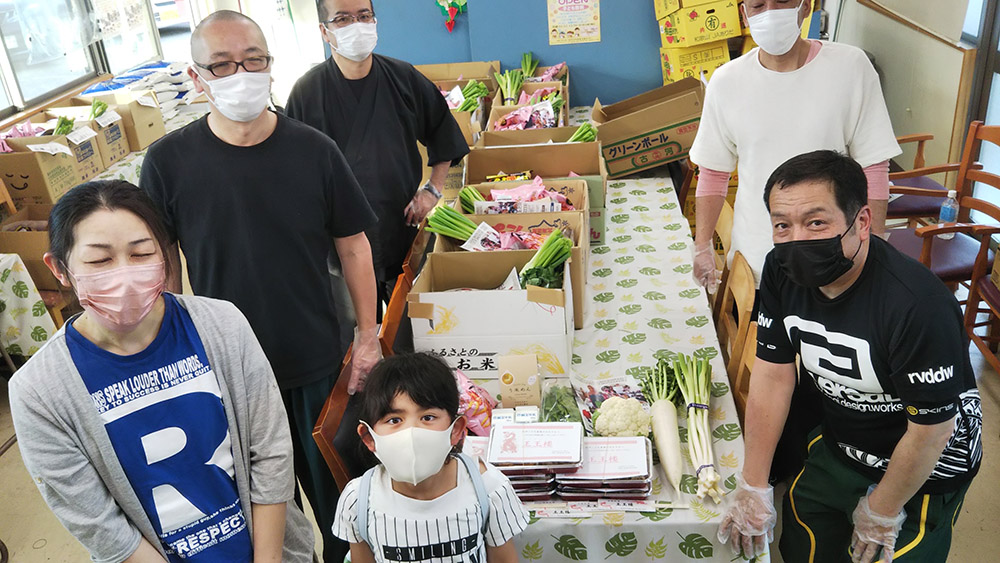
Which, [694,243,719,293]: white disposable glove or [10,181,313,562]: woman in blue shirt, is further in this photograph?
[694,243,719,293]: white disposable glove

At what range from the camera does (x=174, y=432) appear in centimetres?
154

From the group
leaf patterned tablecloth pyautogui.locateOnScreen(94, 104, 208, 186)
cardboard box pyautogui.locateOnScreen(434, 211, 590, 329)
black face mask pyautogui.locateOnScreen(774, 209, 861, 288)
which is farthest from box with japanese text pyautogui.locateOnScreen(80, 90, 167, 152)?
black face mask pyautogui.locateOnScreen(774, 209, 861, 288)

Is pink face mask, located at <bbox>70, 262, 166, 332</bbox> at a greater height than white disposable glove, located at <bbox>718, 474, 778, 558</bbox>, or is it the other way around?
pink face mask, located at <bbox>70, 262, 166, 332</bbox>

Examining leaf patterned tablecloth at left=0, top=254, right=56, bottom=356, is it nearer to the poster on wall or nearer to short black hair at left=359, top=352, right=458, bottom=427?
short black hair at left=359, top=352, right=458, bottom=427

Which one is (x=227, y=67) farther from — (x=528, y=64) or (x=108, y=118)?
(x=528, y=64)

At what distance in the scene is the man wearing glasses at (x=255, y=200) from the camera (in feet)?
6.29

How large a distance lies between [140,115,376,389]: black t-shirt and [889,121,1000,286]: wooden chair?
2.40m

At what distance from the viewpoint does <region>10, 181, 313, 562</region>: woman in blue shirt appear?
1.44 metres

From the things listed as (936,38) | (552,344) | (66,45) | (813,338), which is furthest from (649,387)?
(66,45)

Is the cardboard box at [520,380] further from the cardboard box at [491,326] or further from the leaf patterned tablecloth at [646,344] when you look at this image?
the leaf patterned tablecloth at [646,344]

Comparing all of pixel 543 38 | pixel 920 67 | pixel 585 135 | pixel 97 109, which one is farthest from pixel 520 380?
pixel 920 67

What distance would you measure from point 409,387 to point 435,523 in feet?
0.96

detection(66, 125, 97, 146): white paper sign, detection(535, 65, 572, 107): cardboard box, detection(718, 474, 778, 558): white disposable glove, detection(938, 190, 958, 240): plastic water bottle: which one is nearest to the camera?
detection(718, 474, 778, 558): white disposable glove

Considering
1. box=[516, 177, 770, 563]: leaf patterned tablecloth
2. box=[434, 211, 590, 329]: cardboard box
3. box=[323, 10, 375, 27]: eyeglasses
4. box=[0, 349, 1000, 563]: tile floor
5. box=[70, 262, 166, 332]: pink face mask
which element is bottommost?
box=[0, 349, 1000, 563]: tile floor
